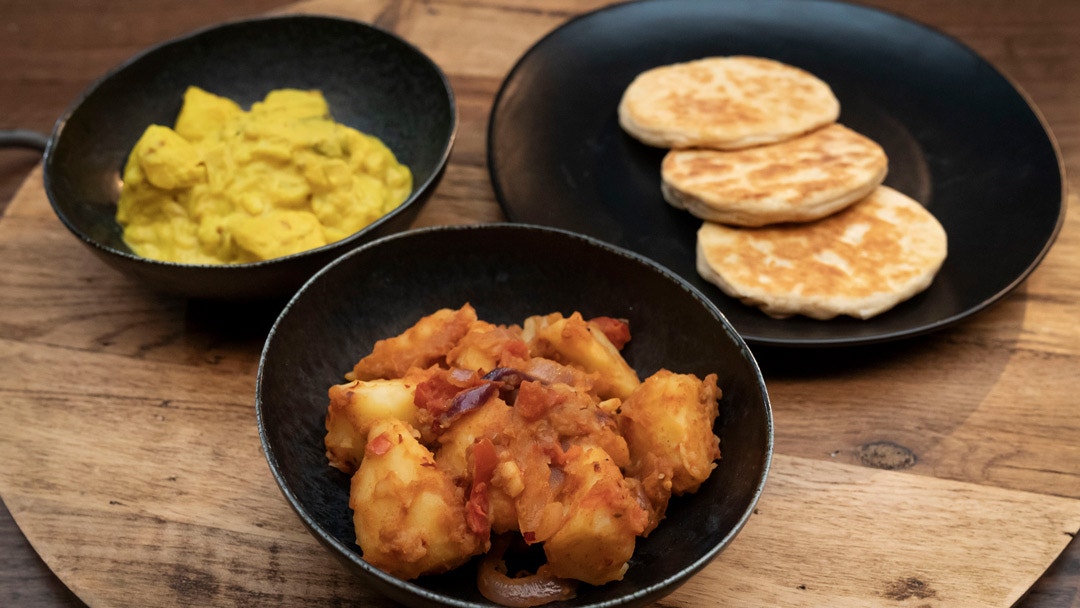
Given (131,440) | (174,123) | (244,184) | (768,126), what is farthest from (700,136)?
(131,440)

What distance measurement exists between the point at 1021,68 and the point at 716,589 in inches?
109

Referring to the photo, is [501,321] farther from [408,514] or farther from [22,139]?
[22,139]

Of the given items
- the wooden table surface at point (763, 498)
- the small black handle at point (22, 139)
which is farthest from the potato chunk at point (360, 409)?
the small black handle at point (22, 139)

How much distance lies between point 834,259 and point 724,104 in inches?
28.6

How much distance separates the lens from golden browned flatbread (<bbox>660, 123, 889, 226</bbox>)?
2457mm

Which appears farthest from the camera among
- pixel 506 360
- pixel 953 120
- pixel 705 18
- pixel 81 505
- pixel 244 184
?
pixel 705 18

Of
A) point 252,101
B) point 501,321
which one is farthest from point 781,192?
point 252,101

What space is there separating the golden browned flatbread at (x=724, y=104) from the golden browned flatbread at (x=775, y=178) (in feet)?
0.16

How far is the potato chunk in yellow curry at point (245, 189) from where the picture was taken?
2.29m

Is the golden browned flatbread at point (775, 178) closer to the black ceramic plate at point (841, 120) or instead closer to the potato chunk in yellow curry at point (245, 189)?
the black ceramic plate at point (841, 120)

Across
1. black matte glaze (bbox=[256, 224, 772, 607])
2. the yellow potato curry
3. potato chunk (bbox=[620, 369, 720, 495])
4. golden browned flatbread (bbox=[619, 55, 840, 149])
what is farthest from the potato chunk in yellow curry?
potato chunk (bbox=[620, 369, 720, 495])

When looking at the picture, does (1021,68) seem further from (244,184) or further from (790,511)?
(244,184)

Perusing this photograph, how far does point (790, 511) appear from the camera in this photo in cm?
192

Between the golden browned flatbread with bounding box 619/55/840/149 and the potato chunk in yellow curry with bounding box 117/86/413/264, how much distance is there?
2.83 feet
